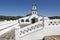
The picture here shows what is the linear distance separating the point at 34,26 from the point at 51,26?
4.25 ft

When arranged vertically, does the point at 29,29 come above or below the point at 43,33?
above

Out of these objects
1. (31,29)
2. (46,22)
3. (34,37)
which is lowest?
(34,37)

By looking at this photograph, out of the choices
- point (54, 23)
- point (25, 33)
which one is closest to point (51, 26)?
point (54, 23)

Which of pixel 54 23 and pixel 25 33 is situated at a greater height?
pixel 54 23

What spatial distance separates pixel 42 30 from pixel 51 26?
2.44 ft

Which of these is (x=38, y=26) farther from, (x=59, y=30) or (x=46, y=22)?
(x=59, y=30)

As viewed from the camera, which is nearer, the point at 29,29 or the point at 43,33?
the point at 43,33

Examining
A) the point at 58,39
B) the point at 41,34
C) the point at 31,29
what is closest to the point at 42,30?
Answer: the point at 41,34

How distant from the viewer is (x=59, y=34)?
8.40 metres

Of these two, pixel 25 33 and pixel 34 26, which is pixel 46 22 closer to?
pixel 34 26

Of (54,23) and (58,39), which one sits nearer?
(58,39)

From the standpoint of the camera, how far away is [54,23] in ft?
28.2

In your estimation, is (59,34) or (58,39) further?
(59,34)

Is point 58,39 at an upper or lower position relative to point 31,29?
lower
